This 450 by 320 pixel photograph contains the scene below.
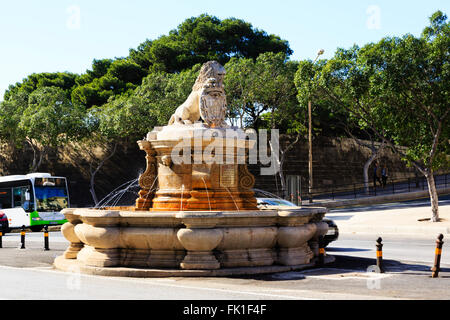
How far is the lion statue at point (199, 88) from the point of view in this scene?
13023mm

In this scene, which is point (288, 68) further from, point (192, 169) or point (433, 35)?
point (192, 169)

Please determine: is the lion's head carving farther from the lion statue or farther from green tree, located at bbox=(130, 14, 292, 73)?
green tree, located at bbox=(130, 14, 292, 73)

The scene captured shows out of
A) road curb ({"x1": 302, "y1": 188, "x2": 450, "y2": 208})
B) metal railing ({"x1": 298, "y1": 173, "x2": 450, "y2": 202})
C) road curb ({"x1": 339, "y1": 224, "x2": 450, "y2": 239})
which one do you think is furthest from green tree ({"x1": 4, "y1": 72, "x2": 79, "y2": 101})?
road curb ({"x1": 339, "y1": 224, "x2": 450, "y2": 239})

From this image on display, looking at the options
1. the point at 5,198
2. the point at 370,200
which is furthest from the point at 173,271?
the point at 370,200

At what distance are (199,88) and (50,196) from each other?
60.6ft

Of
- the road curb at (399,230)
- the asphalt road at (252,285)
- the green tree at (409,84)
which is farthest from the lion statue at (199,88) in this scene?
the green tree at (409,84)

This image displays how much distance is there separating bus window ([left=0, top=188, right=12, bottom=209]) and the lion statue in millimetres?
19109

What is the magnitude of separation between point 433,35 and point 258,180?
24037 millimetres

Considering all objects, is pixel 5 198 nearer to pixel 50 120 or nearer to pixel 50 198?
pixel 50 198

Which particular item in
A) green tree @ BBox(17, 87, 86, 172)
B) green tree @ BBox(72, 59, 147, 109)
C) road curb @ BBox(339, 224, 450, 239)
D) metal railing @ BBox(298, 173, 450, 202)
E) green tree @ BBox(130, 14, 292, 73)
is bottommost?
road curb @ BBox(339, 224, 450, 239)

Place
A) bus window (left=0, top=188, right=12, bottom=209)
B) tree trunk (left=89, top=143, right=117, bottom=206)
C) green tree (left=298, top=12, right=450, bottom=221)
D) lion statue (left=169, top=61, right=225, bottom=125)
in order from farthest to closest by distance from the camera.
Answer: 1. tree trunk (left=89, top=143, right=117, bottom=206)
2. bus window (left=0, top=188, right=12, bottom=209)
3. green tree (left=298, top=12, right=450, bottom=221)
4. lion statue (left=169, top=61, right=225, bottom=125)

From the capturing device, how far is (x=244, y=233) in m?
10.2

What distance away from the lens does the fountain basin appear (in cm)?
995
